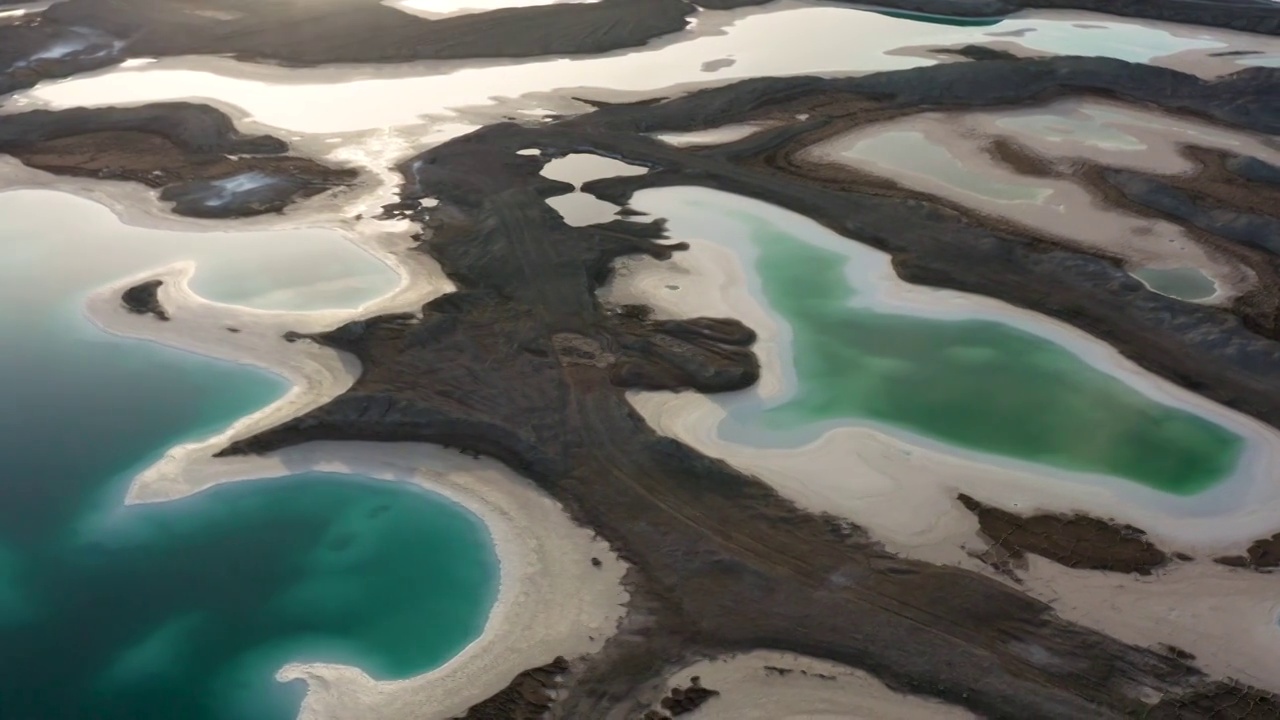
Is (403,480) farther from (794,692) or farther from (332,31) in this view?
(332,31)

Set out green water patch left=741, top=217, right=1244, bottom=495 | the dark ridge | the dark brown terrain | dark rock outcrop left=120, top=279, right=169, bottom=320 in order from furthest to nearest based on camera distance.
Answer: dark rock outcrop left=120, top=279, right=169, bottom=320, green water patch left=741, top=217, right=1244, bottom=495, the dark ridge, the dark brown terrain

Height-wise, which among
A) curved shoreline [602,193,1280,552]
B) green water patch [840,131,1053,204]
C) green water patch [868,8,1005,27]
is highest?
green water patch [868,8,1005,27]

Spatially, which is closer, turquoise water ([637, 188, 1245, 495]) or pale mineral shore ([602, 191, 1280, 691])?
pale mineral shore ([602, 191, 1280, 691])

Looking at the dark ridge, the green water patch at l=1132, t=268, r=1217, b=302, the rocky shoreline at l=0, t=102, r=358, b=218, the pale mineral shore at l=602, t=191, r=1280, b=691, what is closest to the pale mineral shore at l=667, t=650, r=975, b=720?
the pale mineral shore at l=602, t=191, r=1280, b=691

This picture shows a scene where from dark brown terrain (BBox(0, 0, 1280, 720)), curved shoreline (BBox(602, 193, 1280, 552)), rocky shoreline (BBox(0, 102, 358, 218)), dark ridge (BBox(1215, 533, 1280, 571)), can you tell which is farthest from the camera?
rocky shoreline (BBox(0, 102, 358, 218))

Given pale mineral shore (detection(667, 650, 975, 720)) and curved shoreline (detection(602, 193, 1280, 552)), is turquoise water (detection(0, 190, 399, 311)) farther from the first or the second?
pale mineral shore (detection(667, 650, 975, 720))

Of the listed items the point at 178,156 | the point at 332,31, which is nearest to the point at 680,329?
the point at 178,156

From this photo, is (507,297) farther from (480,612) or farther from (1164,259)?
(1164,259)
